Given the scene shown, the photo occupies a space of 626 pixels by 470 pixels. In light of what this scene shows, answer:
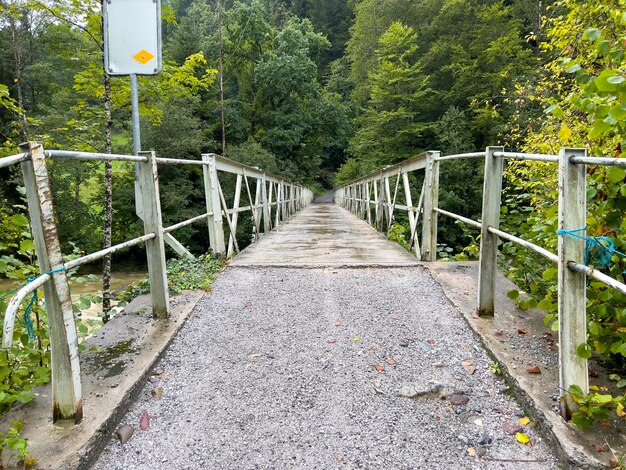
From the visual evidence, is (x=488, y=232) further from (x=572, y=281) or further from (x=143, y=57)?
(x=143, y=57)

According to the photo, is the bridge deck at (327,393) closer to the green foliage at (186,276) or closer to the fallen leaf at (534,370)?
the fallen leaf at (534,370)

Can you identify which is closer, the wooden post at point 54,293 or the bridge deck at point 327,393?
the wooden post at point 54,293

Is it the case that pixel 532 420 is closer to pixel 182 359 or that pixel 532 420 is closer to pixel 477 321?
pixel 477 321

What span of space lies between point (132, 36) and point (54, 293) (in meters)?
2.70

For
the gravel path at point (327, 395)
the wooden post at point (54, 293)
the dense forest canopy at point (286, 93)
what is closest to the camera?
the wooden post at point (54, 293)

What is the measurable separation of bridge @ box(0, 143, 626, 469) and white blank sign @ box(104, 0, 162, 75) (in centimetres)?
112

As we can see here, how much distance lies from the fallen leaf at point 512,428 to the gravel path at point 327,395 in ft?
0.05

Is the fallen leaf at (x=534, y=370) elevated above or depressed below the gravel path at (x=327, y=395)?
above

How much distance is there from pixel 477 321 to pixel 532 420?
0.92 m

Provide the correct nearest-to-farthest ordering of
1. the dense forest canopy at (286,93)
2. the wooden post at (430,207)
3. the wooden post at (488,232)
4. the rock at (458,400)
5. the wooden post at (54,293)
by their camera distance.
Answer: the wooden post at (54,293)
the rock at (458,400)
the wooden post at (488,232)
the wooden post at (430,207)
the dense forest canopy at (286,93)

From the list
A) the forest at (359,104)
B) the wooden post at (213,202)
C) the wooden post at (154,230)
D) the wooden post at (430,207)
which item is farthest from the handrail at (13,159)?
the wooden post at (430,207)

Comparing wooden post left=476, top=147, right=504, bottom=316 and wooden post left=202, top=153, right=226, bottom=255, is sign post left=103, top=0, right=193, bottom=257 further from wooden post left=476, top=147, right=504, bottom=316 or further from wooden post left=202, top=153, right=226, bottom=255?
wooden post left=476, top=147, right=504, bottom=316

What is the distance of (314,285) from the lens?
→ 3.47 m

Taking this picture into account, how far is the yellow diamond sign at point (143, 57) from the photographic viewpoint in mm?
3330
